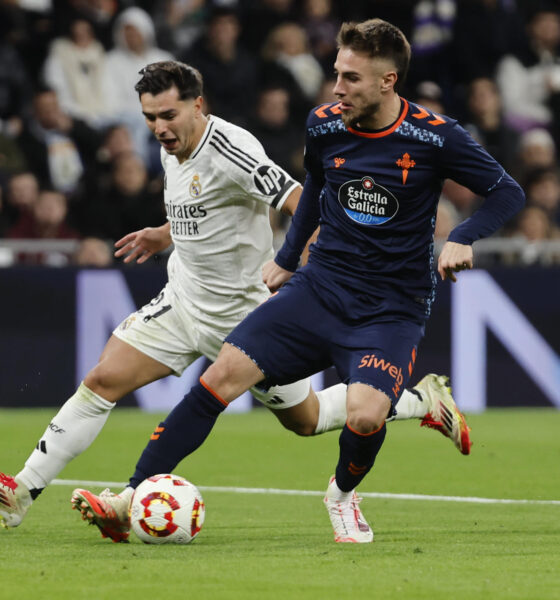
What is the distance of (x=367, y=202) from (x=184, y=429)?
1246mm

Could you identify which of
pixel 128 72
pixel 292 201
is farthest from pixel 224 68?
pixel 292 201

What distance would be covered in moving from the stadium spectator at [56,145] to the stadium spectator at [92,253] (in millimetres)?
1027

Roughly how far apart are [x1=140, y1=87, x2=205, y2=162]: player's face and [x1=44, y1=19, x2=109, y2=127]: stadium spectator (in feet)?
24.0

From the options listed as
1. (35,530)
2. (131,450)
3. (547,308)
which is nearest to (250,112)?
(547,308)

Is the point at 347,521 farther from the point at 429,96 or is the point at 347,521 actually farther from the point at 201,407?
the point at 429,96

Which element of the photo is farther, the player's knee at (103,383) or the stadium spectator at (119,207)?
the stadium spectator at (119,207)

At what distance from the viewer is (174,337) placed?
20.7 ft

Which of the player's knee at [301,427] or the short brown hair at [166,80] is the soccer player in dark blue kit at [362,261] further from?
the player's knee at [301,427]

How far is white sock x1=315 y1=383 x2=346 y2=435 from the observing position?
6762mm

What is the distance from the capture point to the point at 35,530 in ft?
19.6

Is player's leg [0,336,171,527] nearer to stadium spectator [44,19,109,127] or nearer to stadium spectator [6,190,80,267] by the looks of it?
stadium spectator [6,190,80,267]

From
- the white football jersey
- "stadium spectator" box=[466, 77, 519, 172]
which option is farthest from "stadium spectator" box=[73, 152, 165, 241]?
the white football jersey

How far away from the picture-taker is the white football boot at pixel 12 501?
5816mm

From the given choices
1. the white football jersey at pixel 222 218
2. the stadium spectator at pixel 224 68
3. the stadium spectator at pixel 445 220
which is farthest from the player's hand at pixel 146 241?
the stadium spectator at pixel 224 68
